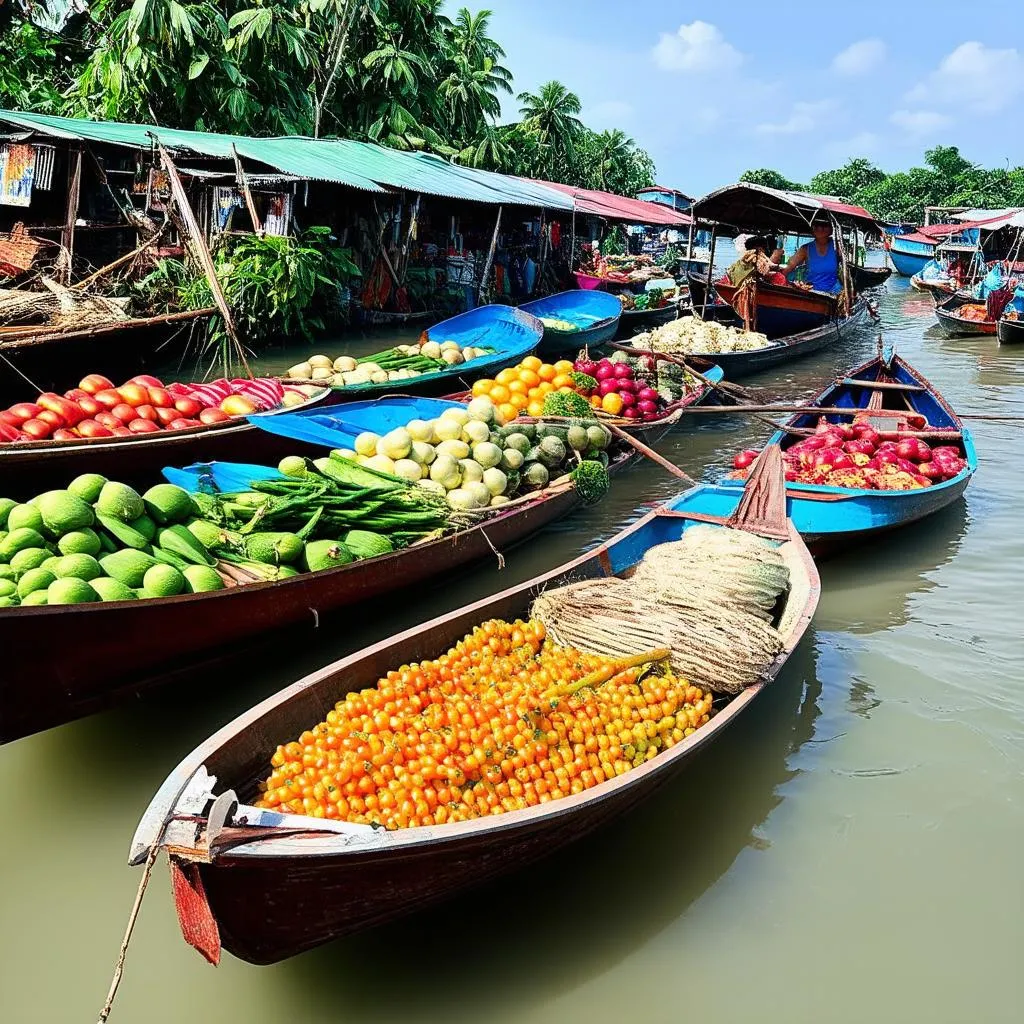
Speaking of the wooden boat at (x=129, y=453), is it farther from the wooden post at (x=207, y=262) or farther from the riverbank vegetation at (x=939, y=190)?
the riverbank vegetation at (x=939, y=190)

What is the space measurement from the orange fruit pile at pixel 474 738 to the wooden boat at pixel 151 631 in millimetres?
1025

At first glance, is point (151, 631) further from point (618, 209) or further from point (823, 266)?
point (618, 209)

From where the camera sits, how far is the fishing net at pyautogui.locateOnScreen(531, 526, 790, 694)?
3.68 meters

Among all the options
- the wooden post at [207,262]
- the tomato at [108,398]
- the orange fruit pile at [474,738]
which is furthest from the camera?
the wooden post at [207,262]

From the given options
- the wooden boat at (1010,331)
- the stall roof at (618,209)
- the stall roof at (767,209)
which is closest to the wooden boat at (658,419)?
the stall roof at (767,209)

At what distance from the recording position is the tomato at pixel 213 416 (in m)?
6.55

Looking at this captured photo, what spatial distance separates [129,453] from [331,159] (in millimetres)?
10807

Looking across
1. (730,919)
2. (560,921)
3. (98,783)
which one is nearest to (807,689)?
(730,919)

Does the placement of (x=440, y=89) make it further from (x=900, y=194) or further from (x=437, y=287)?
(x=900, y=194)

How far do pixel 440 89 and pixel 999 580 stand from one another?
25777 mm

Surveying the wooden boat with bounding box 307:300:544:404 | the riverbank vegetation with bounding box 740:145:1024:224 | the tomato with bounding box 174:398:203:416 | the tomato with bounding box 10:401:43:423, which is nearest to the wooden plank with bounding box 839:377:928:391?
the wooden boat with bounding box 307:300:544:404

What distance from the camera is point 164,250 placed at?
44.0 ft

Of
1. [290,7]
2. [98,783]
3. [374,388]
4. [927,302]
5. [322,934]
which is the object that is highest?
[290,7]

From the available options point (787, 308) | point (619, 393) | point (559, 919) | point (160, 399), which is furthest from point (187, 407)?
point (787, 308)
